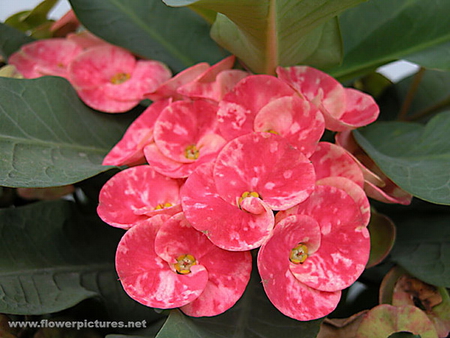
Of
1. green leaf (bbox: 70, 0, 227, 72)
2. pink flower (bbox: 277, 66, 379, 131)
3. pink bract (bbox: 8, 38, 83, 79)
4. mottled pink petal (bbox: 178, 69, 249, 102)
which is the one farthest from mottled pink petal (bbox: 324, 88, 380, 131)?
pink bract (bbox: 8, 38, 83, 79)

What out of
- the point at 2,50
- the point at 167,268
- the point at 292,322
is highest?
the point at 2,50

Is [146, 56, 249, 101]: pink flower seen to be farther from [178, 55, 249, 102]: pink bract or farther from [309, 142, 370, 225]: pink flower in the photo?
[309, 142, 370, 225]: pink flower

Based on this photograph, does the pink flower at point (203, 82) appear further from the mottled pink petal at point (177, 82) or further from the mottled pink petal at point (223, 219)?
the mottled pink petal at point (223, 219)

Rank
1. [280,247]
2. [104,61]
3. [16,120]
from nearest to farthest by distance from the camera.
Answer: [280,247] < [16,120] < [104,61]

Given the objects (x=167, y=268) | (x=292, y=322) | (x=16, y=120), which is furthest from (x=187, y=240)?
(x=16, y=120)

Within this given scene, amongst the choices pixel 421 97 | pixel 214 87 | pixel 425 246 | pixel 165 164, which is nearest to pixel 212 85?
pixel 214 87

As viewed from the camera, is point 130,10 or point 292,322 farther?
point 130,10

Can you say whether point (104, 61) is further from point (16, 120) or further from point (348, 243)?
point (348, 243)
